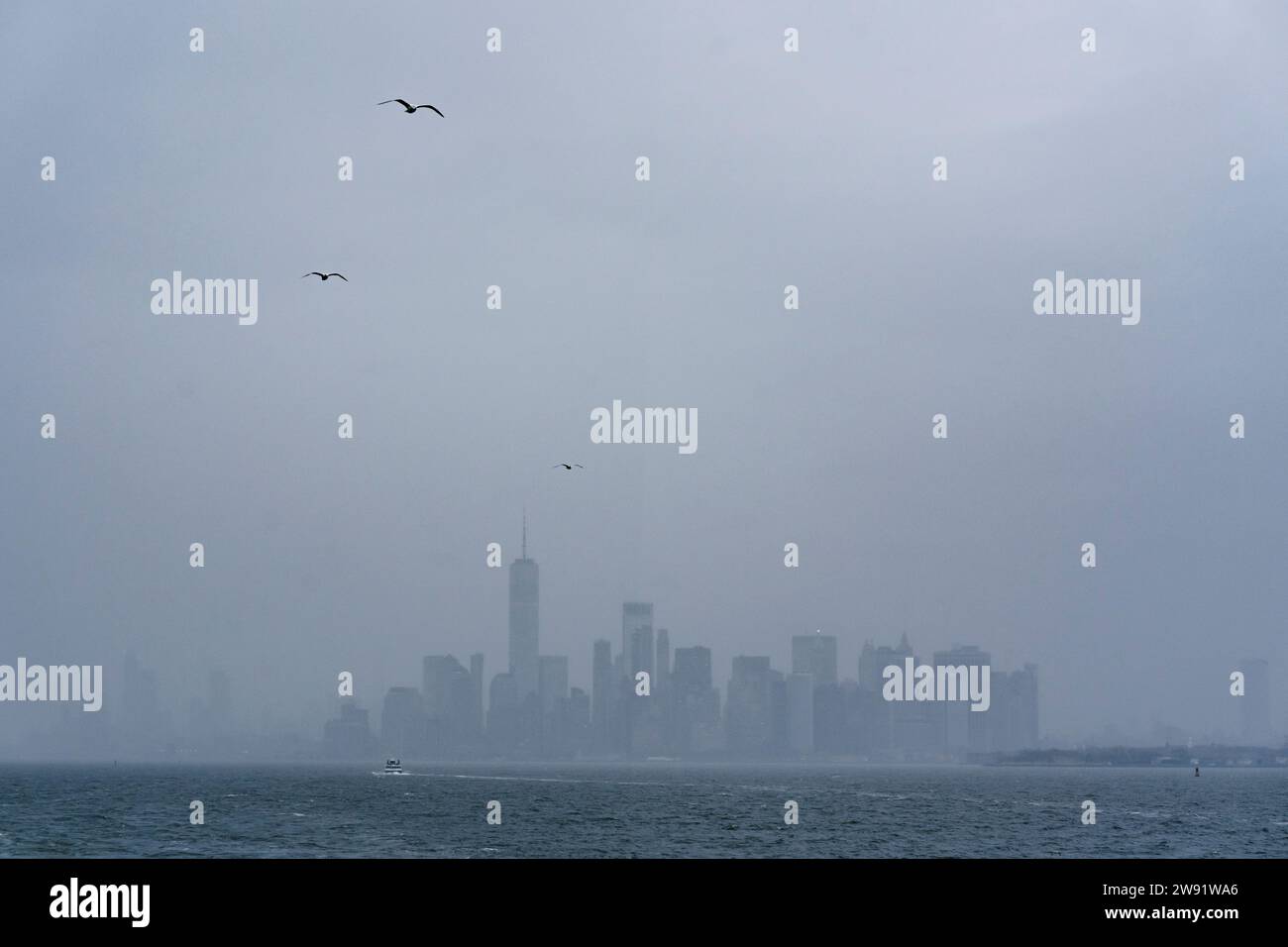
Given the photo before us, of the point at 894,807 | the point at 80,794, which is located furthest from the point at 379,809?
the point at 80,794

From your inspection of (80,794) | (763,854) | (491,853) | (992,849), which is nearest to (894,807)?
(992,849)

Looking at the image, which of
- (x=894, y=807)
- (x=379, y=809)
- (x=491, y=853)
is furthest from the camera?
(x=894, y=807)
